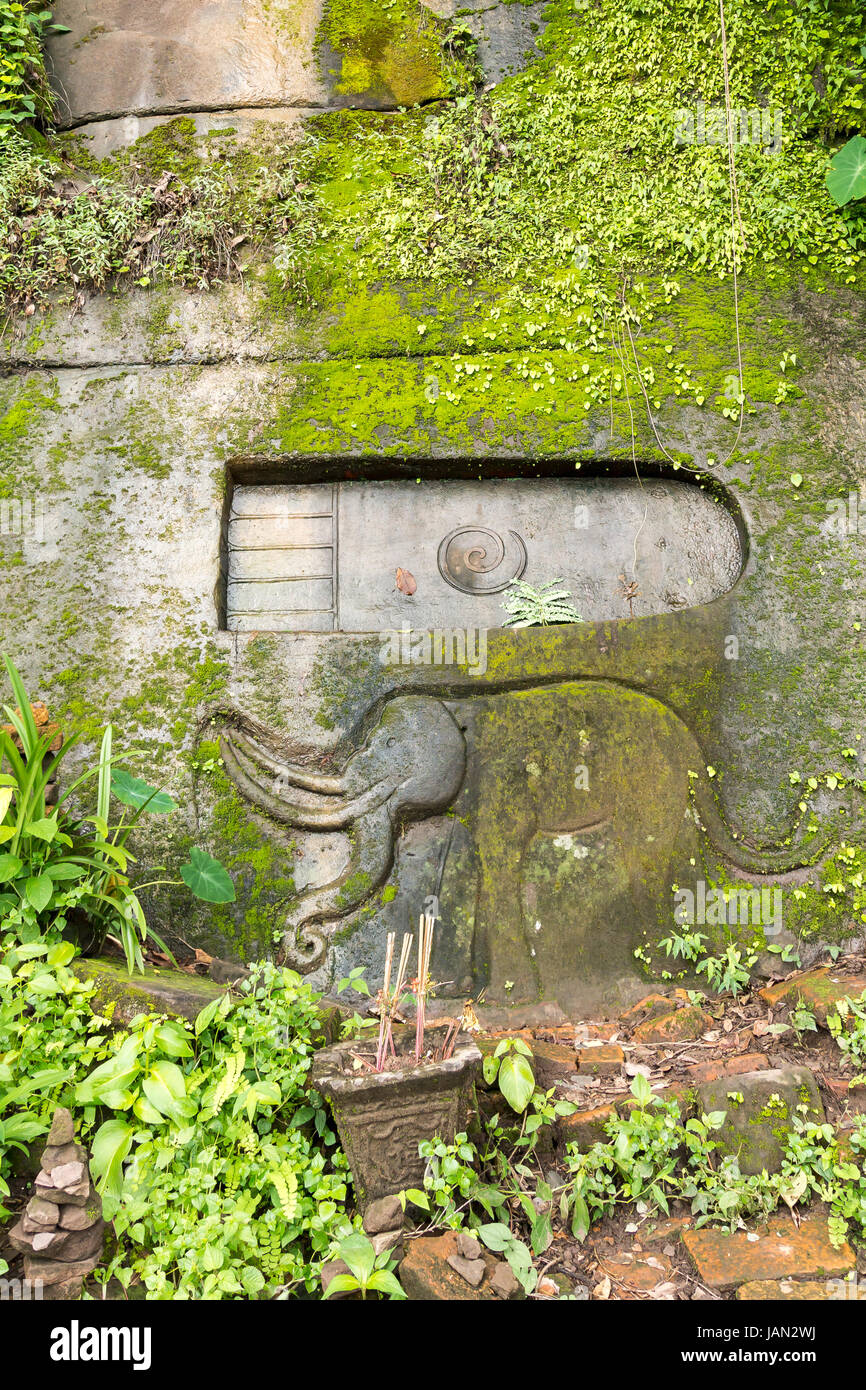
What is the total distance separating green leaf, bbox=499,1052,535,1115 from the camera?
252 centimetres

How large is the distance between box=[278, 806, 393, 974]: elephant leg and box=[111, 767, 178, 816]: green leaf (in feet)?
2.20

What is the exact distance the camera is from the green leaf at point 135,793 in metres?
3.33

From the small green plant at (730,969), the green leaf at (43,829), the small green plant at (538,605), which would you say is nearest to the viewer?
the green leaf at (43,829)

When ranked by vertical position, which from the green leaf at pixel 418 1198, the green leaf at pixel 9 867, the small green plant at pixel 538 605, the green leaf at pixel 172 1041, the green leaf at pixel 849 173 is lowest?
the green leaf at pixel 418 1198

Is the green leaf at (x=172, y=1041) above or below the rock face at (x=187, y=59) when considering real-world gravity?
below

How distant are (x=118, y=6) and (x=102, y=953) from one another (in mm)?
5130

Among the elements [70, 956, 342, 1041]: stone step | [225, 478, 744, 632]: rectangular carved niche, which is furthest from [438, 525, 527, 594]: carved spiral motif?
[70, 956, 342, 1041]: stone step

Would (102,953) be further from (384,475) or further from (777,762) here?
(777,762)

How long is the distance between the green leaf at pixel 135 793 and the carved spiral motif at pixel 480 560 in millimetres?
1613

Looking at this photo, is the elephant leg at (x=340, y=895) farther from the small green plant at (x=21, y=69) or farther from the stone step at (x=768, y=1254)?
the small green plant at (x=21, y=69)

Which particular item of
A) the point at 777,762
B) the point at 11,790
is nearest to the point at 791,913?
the point at 777,762

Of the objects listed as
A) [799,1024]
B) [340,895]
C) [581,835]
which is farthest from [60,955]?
[799,1024]

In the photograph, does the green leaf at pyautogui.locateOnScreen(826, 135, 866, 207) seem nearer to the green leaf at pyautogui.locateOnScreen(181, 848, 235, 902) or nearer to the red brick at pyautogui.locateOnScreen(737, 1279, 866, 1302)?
the green leaf at pyautogui.locateOnScreen(181, 848, 235, 902)

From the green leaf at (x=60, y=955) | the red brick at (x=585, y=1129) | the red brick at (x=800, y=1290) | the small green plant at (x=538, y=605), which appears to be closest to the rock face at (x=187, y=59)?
the small green plant at (x=538, y=605)
